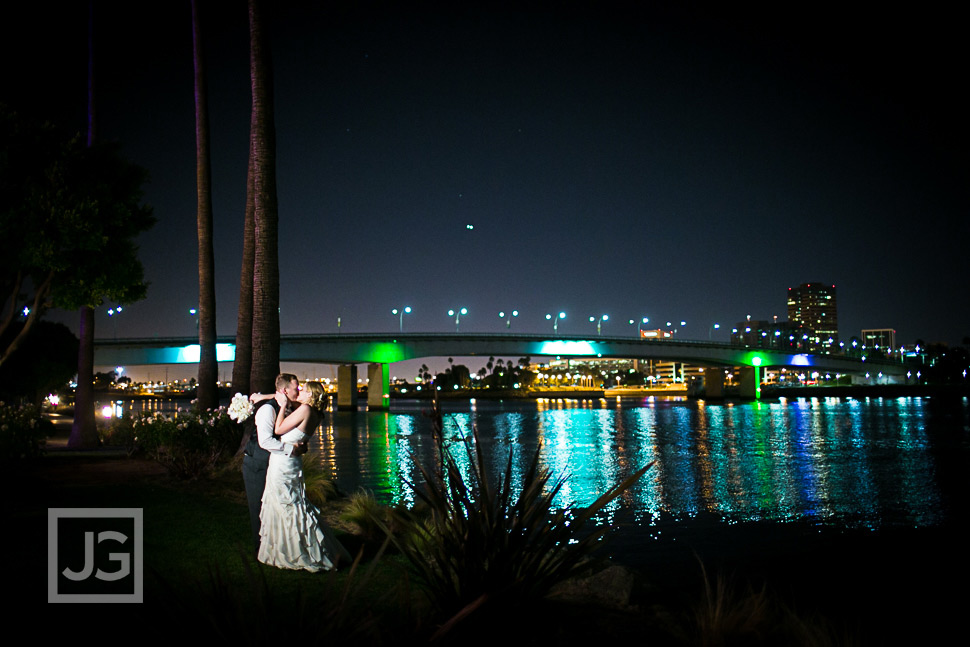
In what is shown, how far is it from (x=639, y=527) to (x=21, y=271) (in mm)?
15067

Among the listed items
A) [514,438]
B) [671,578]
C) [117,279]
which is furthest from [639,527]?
[514,438]

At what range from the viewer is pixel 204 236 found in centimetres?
2373

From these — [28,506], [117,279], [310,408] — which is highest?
[117,279]

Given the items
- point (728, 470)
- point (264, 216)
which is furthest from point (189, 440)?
point (728, 470)

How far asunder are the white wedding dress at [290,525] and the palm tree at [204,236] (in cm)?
1523

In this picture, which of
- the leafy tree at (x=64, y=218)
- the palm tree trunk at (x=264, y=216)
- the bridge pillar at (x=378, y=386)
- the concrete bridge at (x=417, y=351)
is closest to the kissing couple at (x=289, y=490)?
the palm tree trunk at (x=264, y=216)

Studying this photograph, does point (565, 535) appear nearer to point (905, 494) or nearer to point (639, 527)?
point (639, 527)

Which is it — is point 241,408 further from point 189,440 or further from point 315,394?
point 189,440

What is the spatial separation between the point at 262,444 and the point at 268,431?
14cm

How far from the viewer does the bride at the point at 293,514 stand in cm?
808

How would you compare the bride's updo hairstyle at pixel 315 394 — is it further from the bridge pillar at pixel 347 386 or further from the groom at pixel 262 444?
the bridge pillar at pixel 347 386

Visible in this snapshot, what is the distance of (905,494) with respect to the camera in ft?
63.5

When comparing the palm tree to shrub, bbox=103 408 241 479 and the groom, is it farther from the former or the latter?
the groom

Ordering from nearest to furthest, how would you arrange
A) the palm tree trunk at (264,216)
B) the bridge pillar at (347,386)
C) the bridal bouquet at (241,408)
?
1. the bridal bouquet at (241,408)
2. the palm tree trunk at (264,216)
3. the bridge pillar at (347,386)
